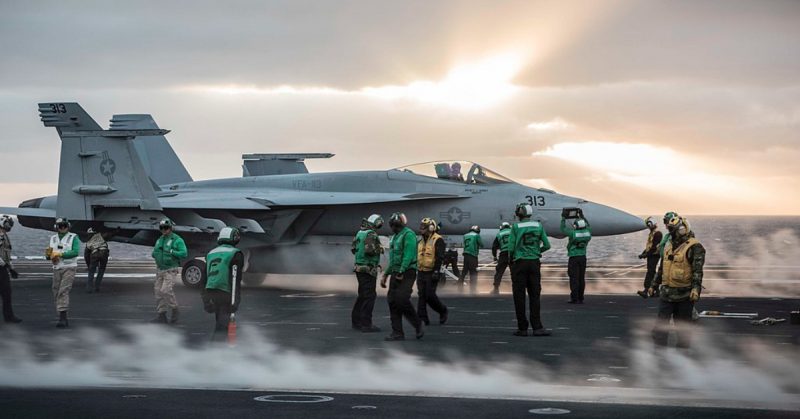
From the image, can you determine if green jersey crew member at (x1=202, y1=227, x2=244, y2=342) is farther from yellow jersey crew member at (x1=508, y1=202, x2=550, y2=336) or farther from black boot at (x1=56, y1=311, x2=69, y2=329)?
black boot at (x1=56, y1=311, x2=69, y2=329)

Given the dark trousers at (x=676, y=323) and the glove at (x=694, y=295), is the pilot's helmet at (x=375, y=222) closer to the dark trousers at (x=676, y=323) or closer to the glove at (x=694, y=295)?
the dark trousers at (x=676, y=323)

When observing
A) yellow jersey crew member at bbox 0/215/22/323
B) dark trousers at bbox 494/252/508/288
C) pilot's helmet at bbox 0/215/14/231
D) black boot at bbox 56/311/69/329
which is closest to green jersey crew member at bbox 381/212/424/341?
black boot at bbox 56/311/69/329

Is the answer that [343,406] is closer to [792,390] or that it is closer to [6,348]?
[792,390]

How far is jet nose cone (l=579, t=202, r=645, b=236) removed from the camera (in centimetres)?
2664

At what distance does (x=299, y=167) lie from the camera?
119ft

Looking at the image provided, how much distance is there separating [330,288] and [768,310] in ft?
39.7

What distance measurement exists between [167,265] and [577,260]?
9.16 metres

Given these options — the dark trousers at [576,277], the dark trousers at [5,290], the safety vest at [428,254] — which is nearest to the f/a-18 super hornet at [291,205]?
the dark trousers at [576,277]

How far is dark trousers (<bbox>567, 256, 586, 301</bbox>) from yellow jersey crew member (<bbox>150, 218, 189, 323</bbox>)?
337 inches

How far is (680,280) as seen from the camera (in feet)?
41.4

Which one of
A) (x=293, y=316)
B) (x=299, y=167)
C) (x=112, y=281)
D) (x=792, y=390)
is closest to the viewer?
(x=792, y=390)

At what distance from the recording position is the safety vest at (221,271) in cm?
1333

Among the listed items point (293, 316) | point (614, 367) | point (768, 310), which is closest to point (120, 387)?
point (614, 367)

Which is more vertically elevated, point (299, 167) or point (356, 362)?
point (299, 167)
